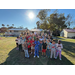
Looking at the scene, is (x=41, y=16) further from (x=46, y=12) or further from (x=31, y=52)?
(x=31, y=52)

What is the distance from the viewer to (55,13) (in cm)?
1534

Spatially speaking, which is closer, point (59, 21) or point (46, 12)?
point (59, 21)

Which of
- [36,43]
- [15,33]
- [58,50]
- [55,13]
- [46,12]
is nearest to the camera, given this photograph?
[58,50]

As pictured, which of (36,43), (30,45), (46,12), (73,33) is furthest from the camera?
(73,33)

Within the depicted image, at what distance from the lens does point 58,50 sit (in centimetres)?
379

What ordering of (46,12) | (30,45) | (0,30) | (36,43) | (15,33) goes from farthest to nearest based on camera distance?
(0,30)
(15,33)
(46,12)
(30,45)
(36,43)

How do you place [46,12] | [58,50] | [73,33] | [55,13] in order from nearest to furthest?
[58,50]
[55,13]
[46,12]
[73,33]

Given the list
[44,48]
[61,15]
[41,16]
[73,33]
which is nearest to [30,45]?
[44,48]

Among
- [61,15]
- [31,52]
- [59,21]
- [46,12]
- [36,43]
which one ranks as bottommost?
[31,52]

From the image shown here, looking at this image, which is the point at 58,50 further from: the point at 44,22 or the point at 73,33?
the point at 73,33

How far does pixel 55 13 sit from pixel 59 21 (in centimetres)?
267

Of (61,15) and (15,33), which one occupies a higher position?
(61,15)

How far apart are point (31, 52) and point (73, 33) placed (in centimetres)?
2326

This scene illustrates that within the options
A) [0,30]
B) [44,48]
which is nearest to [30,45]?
[44,48]
